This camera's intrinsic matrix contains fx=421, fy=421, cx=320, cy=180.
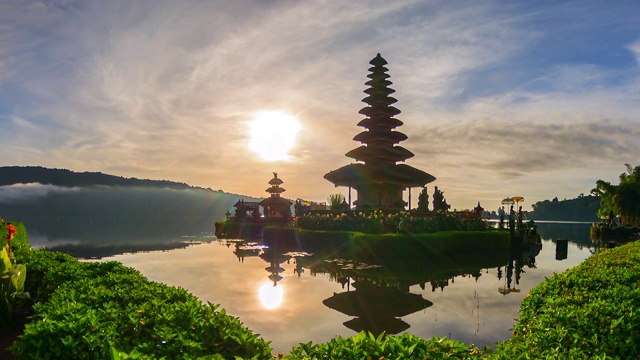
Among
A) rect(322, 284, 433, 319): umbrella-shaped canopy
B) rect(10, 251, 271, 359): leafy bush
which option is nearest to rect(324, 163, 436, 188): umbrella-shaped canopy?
rect(322, 284, 433, 319): umbrella-shaped canopy

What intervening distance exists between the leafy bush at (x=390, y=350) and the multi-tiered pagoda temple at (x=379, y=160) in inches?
1413

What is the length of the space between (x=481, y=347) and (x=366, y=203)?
111ft

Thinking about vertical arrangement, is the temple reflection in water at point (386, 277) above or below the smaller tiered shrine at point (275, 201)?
below

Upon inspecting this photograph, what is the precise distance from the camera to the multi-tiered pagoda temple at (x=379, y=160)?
40531mm

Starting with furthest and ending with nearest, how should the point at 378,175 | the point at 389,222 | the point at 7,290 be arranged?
the point at 378,175 → the point at 389,222 → the point at 7,290

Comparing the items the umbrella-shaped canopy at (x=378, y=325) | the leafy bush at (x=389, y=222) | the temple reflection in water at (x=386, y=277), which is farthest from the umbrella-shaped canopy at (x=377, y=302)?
the leafy bush at (x=389, y=222)

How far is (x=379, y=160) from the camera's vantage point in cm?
4303

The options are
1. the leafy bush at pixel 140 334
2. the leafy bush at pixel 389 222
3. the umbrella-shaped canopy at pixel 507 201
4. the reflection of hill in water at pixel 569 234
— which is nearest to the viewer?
the leafy bush at pixel 140 334

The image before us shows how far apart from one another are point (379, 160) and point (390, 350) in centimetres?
4003

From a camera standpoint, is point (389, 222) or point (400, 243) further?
point (389, 222)

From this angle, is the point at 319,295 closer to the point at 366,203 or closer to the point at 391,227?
the point at 391,227

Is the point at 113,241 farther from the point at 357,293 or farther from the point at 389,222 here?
the point at 357,293

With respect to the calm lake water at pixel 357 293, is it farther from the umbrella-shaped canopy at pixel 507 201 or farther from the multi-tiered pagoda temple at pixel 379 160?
the umbrella-shaped canopy at pixel 507 201

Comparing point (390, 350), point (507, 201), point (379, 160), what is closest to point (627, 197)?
point (507, 201)
